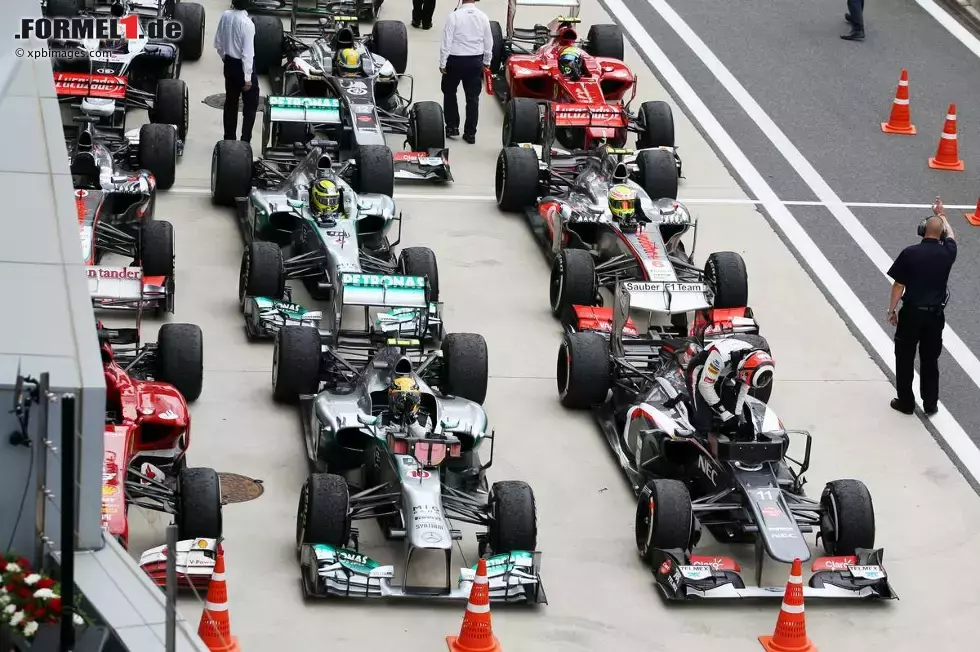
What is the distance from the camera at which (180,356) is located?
677 inches

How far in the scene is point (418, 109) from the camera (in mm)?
24234

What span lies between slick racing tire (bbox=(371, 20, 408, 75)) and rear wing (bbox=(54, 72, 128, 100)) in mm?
5125

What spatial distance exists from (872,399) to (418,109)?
24.9 ft

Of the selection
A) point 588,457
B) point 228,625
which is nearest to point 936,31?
point 588,457

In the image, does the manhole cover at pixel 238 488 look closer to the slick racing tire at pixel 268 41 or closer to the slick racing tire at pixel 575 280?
the slick racing tire at pixel 575 280

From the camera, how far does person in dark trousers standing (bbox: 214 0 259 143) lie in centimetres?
2286

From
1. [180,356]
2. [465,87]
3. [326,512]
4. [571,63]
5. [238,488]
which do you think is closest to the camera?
[326,512]

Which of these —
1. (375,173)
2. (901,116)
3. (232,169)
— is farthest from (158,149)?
(901,116)

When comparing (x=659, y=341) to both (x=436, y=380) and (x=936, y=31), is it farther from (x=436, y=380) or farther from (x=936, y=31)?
(x=936, y=31)

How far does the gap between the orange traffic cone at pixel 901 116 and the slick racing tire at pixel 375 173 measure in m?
8.29

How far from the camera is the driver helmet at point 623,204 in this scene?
20922 millimetres

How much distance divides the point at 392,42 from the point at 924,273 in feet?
36.4

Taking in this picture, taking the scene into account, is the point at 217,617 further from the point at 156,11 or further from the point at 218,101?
the point at 156,11

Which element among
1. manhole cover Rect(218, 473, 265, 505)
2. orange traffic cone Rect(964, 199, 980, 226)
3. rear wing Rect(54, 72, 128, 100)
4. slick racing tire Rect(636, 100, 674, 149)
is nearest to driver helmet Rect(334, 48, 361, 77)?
rear wing Rect(54, 72, 128, 100)
